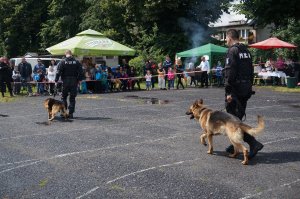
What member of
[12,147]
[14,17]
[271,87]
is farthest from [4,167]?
[14,17]

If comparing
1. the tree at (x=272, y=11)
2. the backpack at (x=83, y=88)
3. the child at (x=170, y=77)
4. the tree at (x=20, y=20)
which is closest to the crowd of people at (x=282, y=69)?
the tree at (x=272, y=11)

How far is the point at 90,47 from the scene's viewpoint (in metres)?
21.8

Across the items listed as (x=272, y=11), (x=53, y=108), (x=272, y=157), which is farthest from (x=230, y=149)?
(x=272, y=11)

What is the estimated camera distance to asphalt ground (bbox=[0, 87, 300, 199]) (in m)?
5.75

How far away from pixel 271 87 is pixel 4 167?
18.1 meters

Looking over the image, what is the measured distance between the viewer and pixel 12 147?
8.63m

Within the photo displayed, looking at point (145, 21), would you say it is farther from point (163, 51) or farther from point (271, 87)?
point (271, 87)

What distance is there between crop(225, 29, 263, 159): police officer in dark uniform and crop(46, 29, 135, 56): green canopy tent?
1459cm

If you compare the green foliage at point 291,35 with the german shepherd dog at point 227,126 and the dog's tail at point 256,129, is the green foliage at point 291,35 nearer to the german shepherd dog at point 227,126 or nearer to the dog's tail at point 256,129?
the german shepherd dog at point 227,126

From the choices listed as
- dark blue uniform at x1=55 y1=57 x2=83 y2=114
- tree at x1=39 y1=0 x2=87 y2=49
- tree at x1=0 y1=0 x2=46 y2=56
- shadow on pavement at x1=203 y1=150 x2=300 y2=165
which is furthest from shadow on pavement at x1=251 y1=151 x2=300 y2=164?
tree at x1=0 y1=0 x2=46 y2=56

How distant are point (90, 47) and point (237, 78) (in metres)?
15.2

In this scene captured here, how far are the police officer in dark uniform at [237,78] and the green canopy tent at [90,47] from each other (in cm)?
1459

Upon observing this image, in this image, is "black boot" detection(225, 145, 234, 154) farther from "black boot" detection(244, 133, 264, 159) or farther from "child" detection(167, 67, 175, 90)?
"child" detection(167, 67, 175, 90)

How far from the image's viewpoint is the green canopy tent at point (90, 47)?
21406 mm
